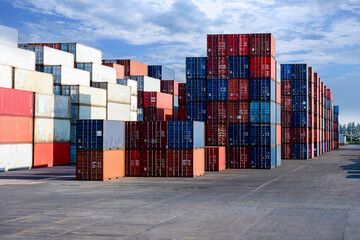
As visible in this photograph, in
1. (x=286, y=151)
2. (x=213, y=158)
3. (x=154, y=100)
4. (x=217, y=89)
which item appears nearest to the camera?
(x=213, y=158)

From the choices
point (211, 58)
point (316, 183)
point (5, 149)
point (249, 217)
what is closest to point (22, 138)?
point (5, 149)

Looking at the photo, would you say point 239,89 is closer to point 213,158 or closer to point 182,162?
point 213,158

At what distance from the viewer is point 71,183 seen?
33562 millimetres

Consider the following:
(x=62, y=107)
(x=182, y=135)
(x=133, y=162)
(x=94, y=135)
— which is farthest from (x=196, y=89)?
(x=94, y=135)

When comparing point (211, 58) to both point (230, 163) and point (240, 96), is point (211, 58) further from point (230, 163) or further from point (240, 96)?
point (230, 163)

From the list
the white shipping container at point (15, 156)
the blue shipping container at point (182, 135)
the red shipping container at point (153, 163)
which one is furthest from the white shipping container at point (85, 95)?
the blue shipping container at point (182, 135)

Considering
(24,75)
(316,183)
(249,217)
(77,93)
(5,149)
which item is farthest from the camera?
(77,93)

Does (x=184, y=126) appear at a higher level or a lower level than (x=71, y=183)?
higher

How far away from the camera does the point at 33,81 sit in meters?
50.2

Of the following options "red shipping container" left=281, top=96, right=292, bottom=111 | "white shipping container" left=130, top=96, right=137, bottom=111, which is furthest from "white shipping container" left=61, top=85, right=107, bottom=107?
"red shipping container" left=281, top=96, right=292, bottom=111

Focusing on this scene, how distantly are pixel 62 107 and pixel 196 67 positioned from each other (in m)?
16.6

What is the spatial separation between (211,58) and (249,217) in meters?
34.0

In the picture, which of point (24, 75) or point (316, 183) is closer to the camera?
point (316, 183)

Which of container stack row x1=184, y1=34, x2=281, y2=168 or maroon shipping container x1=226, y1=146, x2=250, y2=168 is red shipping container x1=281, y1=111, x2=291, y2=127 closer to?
container stack row x1=184, y1=34, x2=281, y2=168
